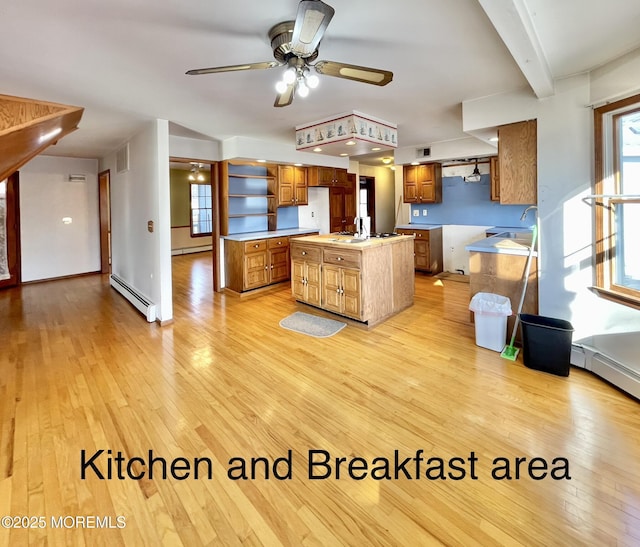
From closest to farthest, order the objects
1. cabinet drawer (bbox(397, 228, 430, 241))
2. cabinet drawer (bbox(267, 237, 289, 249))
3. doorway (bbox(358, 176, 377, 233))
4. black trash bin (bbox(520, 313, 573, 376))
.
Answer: black trash bin (bbox(520, 313, 573, 376)), cabinet drawer (bbox(267, 237, 289, 249)), cabinet drawer (bbox(397, 228, 430, 241)), doorway (bbox(358, 176, 377, 233))

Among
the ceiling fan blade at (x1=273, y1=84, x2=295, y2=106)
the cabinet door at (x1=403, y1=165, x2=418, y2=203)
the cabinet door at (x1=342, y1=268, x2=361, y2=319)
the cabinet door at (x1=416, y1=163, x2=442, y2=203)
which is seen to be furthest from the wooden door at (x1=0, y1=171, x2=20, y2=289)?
the cabinet door at (x1=416, y1=163, x2=442, y2=203)

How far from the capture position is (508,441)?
2.00m

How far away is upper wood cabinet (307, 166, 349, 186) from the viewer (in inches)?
259

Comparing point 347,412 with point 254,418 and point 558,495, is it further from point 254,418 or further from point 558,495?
point 558,495

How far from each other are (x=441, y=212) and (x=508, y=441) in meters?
5.58

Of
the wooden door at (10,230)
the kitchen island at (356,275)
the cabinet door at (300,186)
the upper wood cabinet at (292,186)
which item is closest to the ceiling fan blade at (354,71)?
the kitchen island at (356,275)

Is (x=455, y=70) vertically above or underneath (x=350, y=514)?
above

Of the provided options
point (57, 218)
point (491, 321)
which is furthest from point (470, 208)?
point (57, 218)

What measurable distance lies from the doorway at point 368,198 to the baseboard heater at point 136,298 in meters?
5.47

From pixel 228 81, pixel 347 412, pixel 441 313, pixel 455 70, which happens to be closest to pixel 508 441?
pixel 347 412

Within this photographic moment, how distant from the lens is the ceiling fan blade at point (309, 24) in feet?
5.13

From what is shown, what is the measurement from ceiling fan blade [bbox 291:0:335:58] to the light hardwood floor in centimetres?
222

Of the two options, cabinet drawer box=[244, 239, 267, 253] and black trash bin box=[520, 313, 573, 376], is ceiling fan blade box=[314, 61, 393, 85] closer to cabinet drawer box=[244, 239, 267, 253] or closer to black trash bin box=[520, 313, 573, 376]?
black trash bin box=[520, 313, 573, 376]

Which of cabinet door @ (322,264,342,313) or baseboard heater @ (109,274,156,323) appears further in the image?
baseboard heater @ (109,274,156,323)
